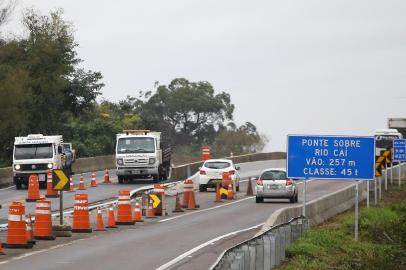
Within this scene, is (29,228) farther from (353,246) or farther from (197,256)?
(353,246)

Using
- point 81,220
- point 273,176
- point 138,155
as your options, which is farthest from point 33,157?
point 81,220

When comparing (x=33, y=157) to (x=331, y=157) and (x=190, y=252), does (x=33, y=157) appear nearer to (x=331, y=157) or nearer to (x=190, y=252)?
(x=331, y=157)

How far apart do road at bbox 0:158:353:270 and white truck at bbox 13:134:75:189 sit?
38.3 feet

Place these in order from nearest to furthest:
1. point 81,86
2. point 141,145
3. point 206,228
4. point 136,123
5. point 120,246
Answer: point 120,246 < point 206,228 < point 141,145 < point 81,86 < point 136,123

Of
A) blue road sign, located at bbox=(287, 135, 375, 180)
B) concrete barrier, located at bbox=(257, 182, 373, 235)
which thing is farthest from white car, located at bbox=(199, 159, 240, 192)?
blue road sign, located at bbox=(287, 135, 375, 180)

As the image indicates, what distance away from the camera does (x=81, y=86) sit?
78.7 meters

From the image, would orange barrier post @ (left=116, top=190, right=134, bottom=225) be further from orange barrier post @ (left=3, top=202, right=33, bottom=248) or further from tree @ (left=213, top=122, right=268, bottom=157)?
tree @ (left=213, top=122, right=268, bottom=157)

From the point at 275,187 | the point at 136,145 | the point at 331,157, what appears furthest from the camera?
the point at 136,145

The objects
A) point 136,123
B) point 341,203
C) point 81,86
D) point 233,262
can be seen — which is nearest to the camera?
point 233,262

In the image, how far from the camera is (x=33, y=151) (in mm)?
47688

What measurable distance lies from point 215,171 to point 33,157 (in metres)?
8.71

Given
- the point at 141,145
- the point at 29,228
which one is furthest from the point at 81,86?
the point at 29,228

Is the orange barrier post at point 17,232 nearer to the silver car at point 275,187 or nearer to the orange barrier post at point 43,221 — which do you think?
the orange barrier post at point 43,221

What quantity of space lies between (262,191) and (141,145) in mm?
11645
